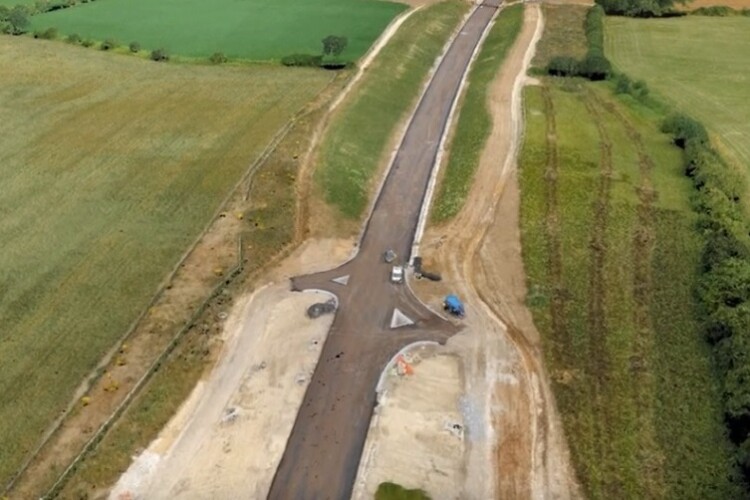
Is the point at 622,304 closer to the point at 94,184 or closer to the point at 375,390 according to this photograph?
the point at 375,390

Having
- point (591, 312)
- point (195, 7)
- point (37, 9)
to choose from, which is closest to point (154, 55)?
point (195, 7)

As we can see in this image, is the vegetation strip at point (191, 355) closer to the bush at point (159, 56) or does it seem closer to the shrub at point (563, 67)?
the bush at point (159, 56)

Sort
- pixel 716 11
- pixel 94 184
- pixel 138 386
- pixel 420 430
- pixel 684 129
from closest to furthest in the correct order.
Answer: pixel 420 430
pixel 138 386
pixel 94 184
pixel 684 129
pixel 716 11

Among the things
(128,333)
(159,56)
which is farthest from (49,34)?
(128,333)

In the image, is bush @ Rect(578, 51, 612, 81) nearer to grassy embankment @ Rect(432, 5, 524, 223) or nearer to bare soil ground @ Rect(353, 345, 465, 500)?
grassy embankment @ Rect(432, 5, 524, 223)

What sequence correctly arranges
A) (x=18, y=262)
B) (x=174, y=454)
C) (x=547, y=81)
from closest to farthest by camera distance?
(x=174, y=454), (x=18, y=262), (x=547, y=81)

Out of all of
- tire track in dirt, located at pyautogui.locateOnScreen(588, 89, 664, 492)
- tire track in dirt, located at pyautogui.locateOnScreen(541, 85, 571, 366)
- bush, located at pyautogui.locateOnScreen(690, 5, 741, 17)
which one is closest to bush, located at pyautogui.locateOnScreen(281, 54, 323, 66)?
tire track in dirt, located at pyautogui.locateOnScreen(541, 85, 571, 366)

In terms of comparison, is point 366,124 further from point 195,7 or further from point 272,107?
point 195,7
